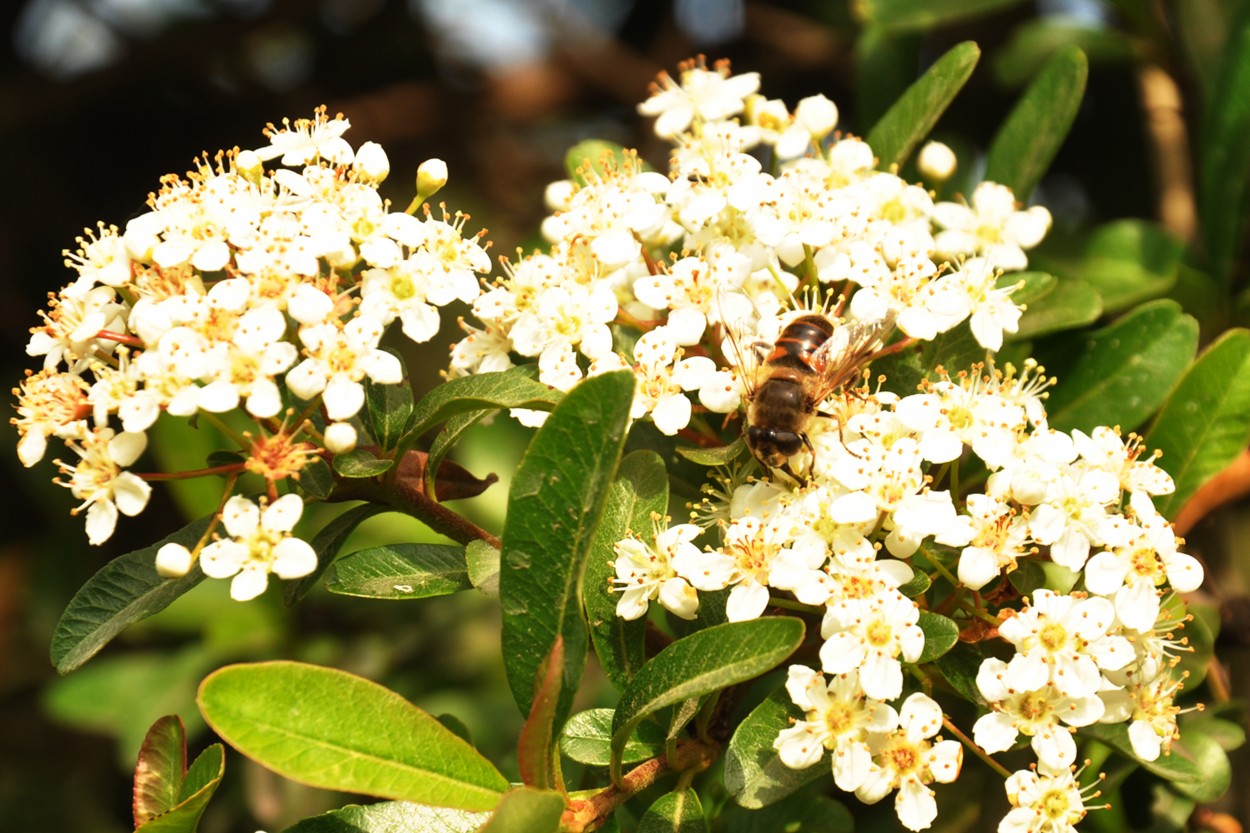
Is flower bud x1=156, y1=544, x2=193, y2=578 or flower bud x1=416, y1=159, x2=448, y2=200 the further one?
flower bud x1=416, y1=159, x2=448, y2=200

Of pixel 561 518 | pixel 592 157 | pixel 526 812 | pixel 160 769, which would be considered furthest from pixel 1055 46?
pixel 160 769

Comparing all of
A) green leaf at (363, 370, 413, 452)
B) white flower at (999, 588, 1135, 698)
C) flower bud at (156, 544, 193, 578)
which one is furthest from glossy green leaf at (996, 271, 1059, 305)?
flower bud at (156, 544, 193, 578)

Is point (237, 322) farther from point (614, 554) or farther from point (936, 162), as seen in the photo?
point (936, 162)

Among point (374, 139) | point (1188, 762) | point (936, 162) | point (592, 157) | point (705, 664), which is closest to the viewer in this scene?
point (705, 664)

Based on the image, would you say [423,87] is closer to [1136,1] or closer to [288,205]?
[1136,1]

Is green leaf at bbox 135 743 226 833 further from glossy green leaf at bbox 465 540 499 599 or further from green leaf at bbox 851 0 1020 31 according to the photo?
green leaf at bbox 851 0 1020 31

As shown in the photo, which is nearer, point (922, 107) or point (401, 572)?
point (401, 572)
